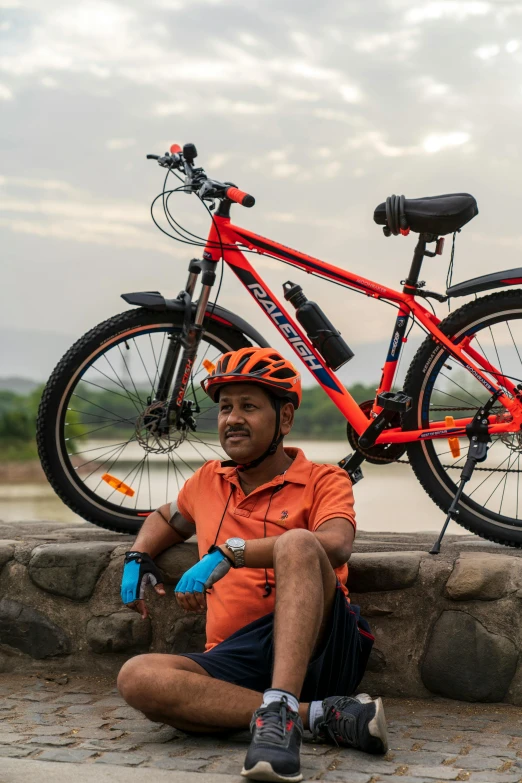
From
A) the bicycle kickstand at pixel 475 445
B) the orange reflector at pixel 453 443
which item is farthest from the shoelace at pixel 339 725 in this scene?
the orange reflector at pixel 453 443

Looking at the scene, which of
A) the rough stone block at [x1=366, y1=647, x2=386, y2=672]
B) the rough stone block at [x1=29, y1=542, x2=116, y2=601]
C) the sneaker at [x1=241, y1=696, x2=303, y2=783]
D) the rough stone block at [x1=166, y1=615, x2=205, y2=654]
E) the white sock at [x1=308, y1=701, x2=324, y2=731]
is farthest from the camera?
the rough stone block at [x1=29, y1=542, x2=116, y2=601]

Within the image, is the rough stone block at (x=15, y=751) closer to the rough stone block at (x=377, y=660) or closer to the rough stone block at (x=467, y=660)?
the rough stone block at (x=377, y=660)

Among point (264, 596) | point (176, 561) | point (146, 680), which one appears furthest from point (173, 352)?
point (146, 680)

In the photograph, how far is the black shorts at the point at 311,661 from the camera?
2.74 meters

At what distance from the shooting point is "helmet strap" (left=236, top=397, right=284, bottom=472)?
2.97m

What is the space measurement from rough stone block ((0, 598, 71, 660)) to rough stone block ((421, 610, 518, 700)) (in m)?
1.37

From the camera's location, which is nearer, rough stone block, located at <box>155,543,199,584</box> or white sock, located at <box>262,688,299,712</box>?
white sock, located at <box>262,688,299,712</box>

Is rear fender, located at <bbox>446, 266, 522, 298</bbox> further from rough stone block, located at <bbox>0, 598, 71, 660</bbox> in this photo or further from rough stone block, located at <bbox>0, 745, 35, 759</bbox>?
rough stone block, located at <bbox>0, 745, 35, 759</bbox>

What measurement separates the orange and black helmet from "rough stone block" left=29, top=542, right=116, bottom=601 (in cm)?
93

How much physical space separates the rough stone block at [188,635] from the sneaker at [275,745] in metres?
1.09

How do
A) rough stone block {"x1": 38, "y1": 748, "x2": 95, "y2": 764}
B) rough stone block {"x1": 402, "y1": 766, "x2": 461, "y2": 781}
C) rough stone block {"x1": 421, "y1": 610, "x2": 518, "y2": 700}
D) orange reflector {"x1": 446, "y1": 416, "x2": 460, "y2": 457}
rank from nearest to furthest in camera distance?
rough stone block {"x1": 402, "y1": 766, "x2": 461, "y2": 781}
rough stone block {"x1": 38, "y1": 748, "x2": 95, "y2": 764}
rough stone block {"x1": 421, "y1": 610, "x2": 518, "y2": 700}
orange reflector {"x1": 446, "y1": 416, "x2": 460, "y2": 457}

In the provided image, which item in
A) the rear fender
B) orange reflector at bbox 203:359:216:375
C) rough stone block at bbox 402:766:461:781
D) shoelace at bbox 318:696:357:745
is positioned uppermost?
the rear fender

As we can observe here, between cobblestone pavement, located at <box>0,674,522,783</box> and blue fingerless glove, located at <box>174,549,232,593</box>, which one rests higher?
blue fingerless glove, located at <box>174,549,232,593</box>

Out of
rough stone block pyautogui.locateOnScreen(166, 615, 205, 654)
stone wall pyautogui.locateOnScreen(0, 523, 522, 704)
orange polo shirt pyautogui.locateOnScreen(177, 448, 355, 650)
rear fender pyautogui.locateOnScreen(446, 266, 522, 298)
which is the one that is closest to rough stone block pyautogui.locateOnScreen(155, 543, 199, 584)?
stone wall pyautogui.locateOnScreen(0, 523, 522, 704)
